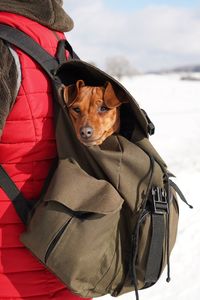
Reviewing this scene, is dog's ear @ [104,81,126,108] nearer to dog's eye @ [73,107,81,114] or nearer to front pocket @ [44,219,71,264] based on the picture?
dog's eye @ [73,107,81,114]

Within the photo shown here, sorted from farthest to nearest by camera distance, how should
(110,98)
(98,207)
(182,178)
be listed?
(182,178)
(110,98)
(98,207)

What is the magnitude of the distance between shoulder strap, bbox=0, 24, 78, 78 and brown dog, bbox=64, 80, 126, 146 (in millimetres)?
97

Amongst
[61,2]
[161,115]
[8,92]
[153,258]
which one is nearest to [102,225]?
[153,258]

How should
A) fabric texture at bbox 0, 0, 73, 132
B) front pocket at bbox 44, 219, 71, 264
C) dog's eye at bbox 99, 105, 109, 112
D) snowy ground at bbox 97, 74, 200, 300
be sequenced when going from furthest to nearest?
1. snowy ground at bbox 97, 74, 200, 300
2. dog's eye at bbox 99, 105, 109, 112
3. front pocket at bbox 44, 219, 71, 264
4. fabric texture at bbox 0, 0, 73, 132

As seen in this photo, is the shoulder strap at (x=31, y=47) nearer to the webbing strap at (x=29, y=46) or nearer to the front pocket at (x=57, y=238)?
the webbing strap at (x=29, y=46)

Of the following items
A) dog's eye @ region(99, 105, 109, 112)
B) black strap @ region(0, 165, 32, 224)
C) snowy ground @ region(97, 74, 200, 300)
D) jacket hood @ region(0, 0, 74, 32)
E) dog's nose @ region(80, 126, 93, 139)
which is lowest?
snowy ground @ region(97, 74, 200, 300)

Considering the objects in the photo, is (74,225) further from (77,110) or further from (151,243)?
(77,110)

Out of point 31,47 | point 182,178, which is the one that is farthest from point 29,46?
point 182,178

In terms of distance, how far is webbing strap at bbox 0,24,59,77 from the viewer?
1.56m

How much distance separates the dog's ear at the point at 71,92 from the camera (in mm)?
1644

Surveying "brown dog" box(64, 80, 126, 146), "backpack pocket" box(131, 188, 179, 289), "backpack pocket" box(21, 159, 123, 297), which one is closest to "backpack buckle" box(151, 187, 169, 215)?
"backpack pocket" box(131, 188, 179, 289)

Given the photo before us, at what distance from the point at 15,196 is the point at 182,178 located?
4.48 m

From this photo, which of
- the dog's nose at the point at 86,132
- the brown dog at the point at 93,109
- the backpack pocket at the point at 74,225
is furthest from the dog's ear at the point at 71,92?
the backpack pocket at the point at 74,225

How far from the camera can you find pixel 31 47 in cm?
161
